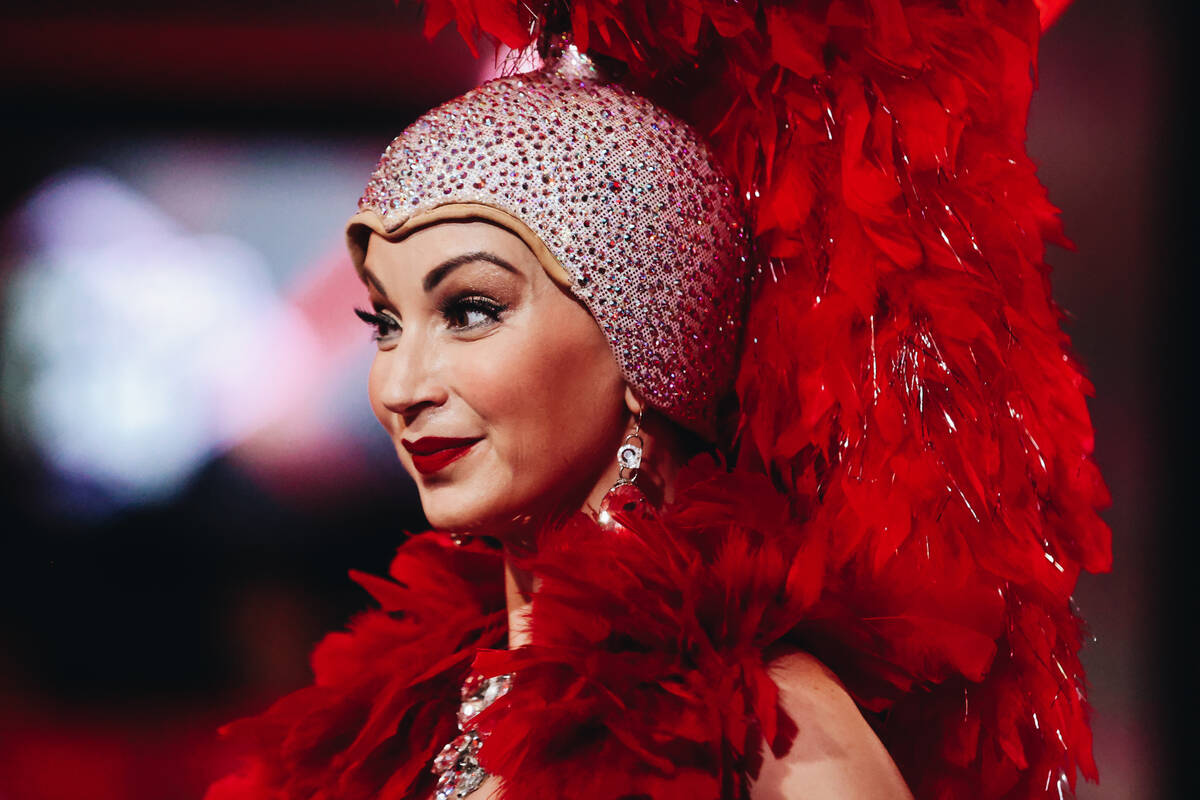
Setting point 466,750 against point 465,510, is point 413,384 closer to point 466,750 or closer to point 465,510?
point 465,510

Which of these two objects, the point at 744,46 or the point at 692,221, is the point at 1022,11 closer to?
the point at 744,46

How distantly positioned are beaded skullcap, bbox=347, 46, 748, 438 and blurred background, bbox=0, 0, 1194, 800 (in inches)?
66.2

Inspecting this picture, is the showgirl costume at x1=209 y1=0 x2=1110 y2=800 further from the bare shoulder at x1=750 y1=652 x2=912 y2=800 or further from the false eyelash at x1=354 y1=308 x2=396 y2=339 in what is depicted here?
the false eyelash at x1=354 y1=308 x2=396 y2=339

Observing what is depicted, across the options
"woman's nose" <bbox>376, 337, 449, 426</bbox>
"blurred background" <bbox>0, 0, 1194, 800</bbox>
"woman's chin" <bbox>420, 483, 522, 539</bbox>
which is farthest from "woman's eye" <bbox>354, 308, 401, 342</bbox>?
"blurred background" <bbox>0, 0, 1194, 800</bbox>

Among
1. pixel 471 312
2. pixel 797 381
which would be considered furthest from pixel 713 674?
pixel 471 312

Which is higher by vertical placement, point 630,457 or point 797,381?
point 797,381

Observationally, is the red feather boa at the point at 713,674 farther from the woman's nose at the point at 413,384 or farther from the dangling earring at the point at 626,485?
the woman's nose at the point at 413,384

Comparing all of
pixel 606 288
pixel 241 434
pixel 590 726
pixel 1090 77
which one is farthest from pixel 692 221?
pixel 241 434

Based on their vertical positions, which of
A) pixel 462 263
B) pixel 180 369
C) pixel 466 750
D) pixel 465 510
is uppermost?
pixel 462 263

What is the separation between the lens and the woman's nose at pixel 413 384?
1154 millimetres

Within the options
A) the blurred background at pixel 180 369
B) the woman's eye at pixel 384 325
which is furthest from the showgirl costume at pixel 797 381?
the blurred background at pixel 180 369

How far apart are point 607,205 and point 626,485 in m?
0.32

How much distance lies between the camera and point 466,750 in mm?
1222

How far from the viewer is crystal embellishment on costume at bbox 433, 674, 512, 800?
119cm
